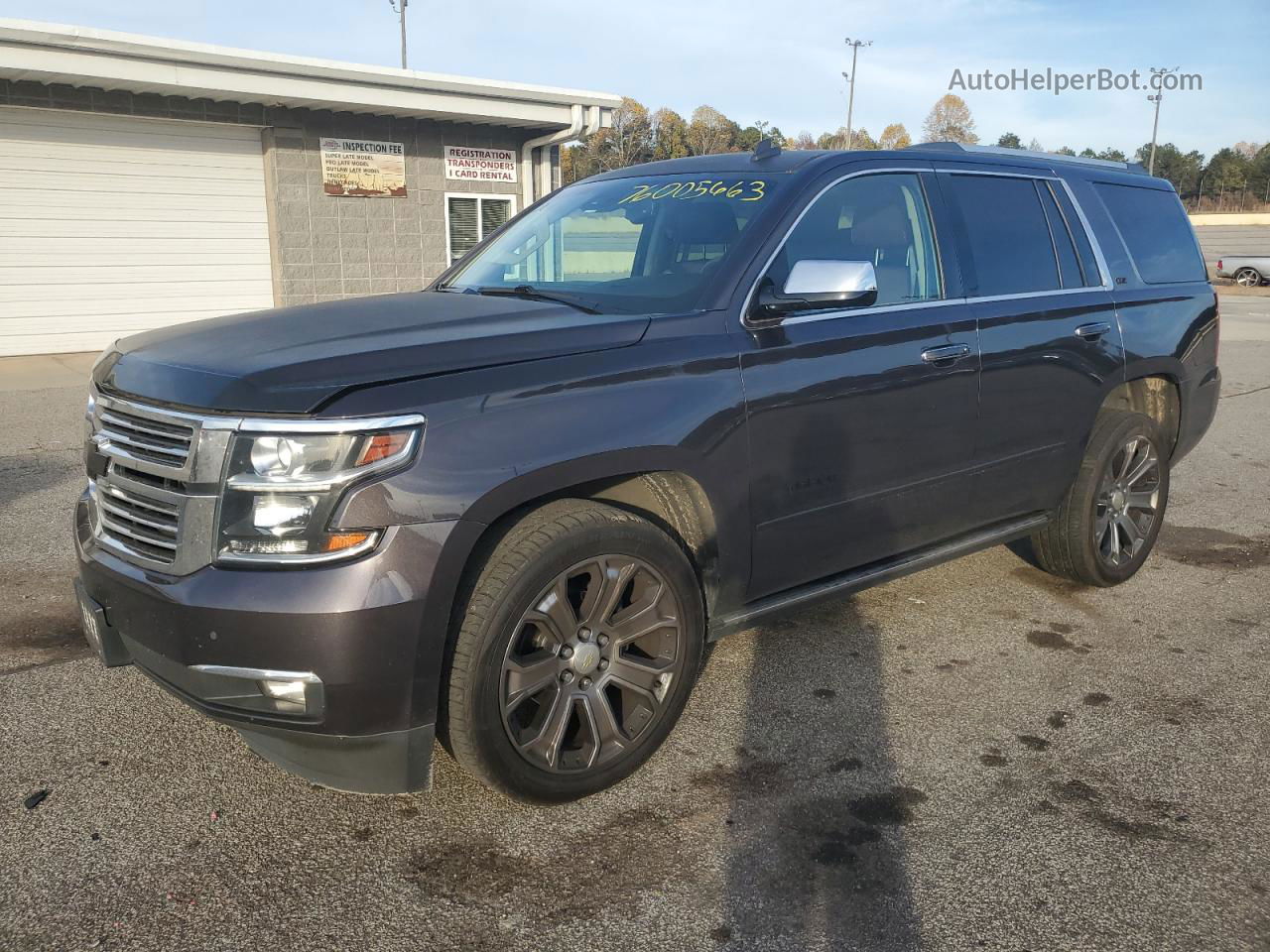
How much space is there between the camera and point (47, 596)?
4.80 metres

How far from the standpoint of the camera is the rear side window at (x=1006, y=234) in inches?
166

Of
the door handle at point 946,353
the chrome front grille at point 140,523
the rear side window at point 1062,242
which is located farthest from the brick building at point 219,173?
the door handle at point 946,353

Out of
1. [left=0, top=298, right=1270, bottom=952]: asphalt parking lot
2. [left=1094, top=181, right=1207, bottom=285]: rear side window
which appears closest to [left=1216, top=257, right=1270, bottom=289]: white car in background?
[left=1094, top=181, right=1207, bottom=285]: rear side window

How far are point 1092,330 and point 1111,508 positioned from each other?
0.91 metres

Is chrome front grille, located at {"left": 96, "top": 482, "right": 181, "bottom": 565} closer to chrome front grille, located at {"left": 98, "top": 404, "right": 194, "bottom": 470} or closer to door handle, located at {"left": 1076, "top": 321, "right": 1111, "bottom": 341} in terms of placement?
chrome front grille, located at {"left": 98, "top": 404, "right": 194, "bottom": 470}

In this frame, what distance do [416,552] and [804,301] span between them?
5.06 feet

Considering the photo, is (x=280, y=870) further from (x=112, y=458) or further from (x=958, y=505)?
(x=958, y=505)

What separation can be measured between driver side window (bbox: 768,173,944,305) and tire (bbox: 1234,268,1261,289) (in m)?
36.7

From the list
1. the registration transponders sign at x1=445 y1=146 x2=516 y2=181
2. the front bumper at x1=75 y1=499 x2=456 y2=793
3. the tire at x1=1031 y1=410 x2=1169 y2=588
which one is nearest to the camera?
the front bumper at x1=75 y1=499 x2=456 y2=793

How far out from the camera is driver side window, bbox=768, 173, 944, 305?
3.70m

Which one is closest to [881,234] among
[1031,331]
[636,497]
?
[1031,331]

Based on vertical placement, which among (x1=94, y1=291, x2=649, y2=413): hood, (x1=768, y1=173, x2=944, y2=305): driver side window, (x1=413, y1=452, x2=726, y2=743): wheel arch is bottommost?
(x1=413, y1=452, x2=726, y2=743): wheel arch

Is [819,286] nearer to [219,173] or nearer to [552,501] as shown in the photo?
[552,501]

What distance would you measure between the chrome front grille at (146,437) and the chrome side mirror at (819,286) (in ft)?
Answer: 5.78
